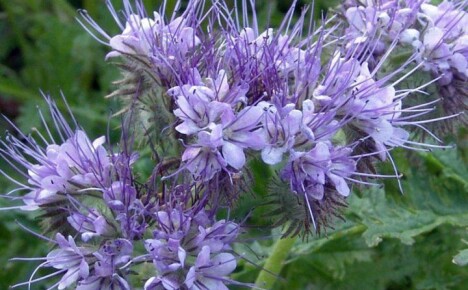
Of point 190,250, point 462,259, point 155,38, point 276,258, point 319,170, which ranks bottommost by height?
point 276,258

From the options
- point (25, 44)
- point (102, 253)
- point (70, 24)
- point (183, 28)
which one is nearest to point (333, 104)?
point (183, 28)

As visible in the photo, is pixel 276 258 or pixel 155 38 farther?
pixel 276 258

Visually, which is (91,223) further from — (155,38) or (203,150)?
(155,38)

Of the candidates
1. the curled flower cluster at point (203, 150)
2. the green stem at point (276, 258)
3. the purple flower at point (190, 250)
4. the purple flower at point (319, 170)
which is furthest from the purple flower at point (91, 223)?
the green stem at point (276, 258)

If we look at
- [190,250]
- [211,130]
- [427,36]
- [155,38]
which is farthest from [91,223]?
[427,36]

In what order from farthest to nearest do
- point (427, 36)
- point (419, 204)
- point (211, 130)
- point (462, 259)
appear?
point (419, 204) < point (427, 36) < point (462, 259) < point (211, 130)

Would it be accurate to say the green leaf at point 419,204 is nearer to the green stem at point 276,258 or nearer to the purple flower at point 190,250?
the green stem at point 276,258

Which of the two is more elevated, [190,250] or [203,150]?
[203,150]

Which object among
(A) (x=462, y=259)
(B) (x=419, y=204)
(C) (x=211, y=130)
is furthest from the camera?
(B) (x=419, y=204)

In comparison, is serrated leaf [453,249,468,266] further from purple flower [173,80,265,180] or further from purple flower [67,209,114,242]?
purple flower [67,209,114,242]

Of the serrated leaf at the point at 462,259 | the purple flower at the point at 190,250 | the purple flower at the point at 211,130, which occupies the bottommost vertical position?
the serrated leaf at the point at 462,259
